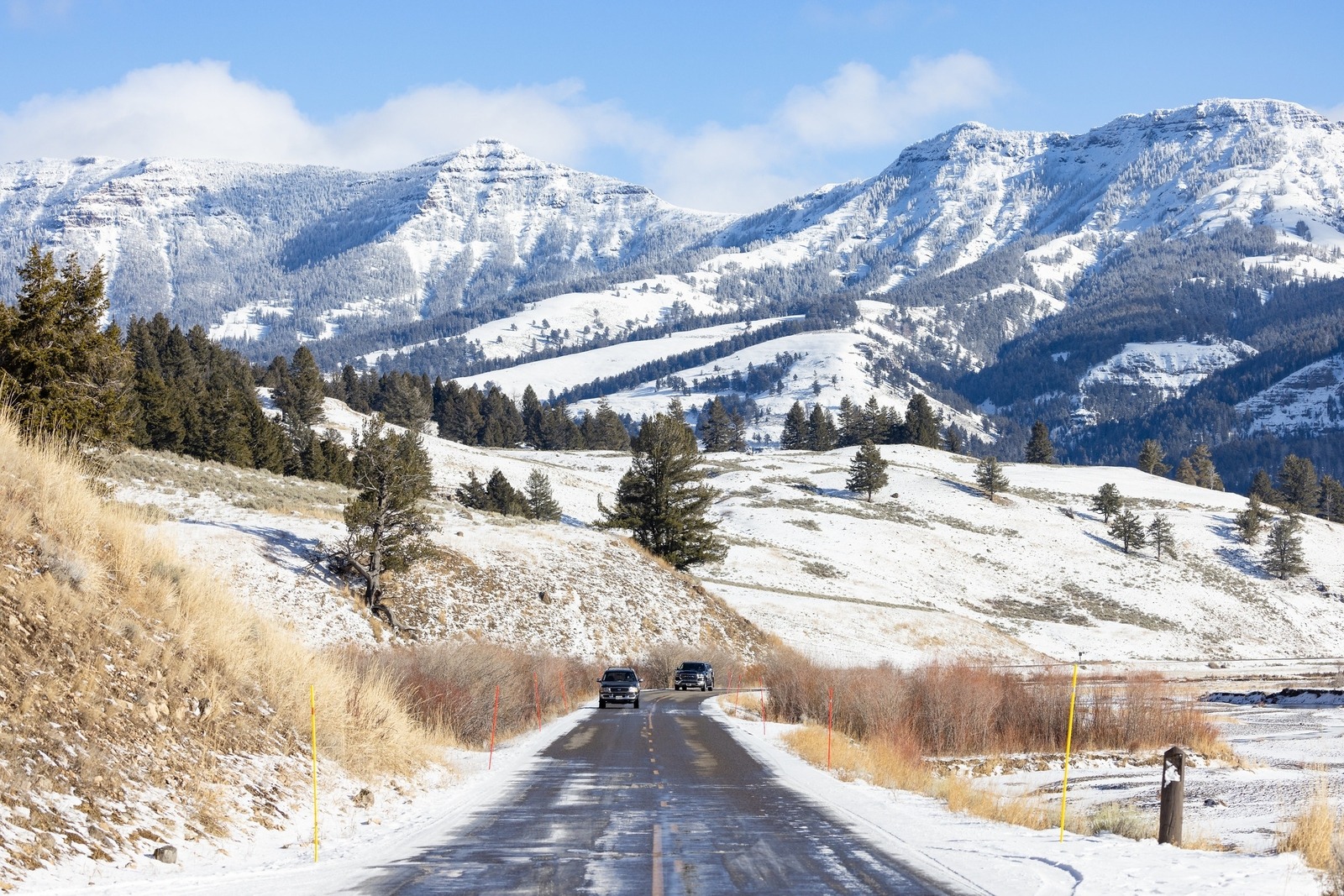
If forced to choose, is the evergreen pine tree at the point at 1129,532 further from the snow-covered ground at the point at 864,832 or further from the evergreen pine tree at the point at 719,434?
the snow-covered ground at the point at 864,832

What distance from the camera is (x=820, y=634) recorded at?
6688cm

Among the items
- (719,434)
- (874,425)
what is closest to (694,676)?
(874,425)

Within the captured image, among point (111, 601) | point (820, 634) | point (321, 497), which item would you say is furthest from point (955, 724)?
point (321, 497)

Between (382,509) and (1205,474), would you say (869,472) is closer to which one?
(1205,474)

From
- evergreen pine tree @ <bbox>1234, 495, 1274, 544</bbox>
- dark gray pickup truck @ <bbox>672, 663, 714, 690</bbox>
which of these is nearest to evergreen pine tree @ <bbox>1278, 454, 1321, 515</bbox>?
evergreen pine tree @ <bbox>1234, 495, 1274, 544</bbox>

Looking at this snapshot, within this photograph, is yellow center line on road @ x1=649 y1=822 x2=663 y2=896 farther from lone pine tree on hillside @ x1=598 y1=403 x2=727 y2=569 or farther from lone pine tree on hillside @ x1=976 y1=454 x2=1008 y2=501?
lone pine tree on hillside @ x1=976 y1=454 x2=1008 y2=501

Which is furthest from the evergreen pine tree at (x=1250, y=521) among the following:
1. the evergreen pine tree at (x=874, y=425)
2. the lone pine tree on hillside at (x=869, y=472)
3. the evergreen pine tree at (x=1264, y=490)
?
the evergreen pine tree at (x=874, y=425)

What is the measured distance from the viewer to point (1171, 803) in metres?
13.4

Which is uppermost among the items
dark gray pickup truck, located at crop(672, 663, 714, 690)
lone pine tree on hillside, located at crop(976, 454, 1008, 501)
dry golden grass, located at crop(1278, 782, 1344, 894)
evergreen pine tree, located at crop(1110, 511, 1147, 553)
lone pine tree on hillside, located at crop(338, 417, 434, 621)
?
lone pine tree on hillside, located at crop(976, 454, 1008, 501)

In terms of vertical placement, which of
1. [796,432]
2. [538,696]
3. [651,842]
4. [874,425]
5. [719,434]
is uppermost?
[874,425]

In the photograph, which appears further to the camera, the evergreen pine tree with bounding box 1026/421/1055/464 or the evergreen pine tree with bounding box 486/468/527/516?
the evergreen pine tree with bounding box 1026/421/1055/464

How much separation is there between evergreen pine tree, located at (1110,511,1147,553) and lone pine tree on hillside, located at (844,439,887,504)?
2287cm

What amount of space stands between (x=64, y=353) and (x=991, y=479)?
104m

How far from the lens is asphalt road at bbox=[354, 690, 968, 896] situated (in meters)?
11.1
